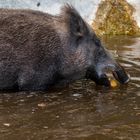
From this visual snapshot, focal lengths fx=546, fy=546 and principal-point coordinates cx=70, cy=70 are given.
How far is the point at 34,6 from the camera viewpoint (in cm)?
1212

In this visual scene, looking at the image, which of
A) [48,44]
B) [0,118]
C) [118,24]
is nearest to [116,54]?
[48,44]

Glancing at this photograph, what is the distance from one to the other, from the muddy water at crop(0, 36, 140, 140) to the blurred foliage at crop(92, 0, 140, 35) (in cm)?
462

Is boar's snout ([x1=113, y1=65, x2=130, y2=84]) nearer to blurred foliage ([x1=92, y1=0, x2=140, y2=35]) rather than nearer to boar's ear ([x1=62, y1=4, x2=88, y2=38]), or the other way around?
boar's ear ([x1=62, y1=4, x2=88, y2=38])

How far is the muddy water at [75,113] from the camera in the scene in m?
5.16

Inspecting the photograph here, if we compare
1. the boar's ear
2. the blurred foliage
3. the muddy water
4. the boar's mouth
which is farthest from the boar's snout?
the blurred foliage

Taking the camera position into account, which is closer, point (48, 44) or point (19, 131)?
point (19, 131)

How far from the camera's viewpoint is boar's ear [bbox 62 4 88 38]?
7352 millimetres

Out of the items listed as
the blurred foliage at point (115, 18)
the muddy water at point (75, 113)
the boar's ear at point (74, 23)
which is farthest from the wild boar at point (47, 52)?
the blurred foliage at point (115, 18)

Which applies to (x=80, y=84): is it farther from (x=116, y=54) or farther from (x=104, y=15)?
(x=104, y=15)

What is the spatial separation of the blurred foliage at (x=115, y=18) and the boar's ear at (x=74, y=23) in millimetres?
4883

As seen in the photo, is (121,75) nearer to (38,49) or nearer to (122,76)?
(122,76)

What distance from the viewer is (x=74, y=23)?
24.2 ft

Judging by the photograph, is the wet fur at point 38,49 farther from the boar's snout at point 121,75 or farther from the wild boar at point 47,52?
the boar's snout at point 121,75

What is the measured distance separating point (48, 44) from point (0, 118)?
67.0 inches
